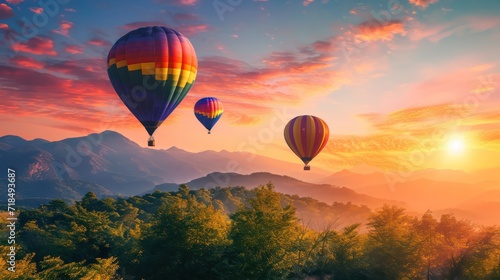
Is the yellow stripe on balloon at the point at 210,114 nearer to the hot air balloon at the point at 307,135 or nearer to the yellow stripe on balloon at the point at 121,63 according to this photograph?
the hot air balloon at the point at 307,135

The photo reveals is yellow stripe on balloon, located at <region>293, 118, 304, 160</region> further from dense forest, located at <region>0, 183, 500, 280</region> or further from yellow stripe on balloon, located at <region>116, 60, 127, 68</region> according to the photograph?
yellow stripe on balloon, located at <region>116, 60, 127, 68</region>

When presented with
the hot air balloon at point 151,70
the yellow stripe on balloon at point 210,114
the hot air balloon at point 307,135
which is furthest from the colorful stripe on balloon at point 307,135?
the yellow stripe on balloon at point 210,114

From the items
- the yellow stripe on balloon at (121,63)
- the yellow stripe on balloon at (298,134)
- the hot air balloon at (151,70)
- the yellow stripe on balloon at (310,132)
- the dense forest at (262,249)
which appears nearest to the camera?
the dense forest at (262,249)

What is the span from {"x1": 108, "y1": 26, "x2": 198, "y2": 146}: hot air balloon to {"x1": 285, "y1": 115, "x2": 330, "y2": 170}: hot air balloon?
2382cm

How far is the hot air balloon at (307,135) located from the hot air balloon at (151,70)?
78.1 ft

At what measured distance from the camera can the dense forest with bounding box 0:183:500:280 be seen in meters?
35.2

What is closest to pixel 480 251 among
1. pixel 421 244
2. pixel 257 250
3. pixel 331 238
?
pixel 421 244

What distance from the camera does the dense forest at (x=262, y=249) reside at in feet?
115

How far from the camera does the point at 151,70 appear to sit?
41.8 m

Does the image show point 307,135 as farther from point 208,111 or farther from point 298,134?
point 208,111

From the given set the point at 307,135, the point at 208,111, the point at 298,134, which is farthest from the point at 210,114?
the point at 307,135

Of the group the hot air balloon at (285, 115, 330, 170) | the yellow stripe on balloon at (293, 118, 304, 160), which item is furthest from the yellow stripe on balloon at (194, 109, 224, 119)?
the yellow stripe on balloon at (293, 118, 304, 160)

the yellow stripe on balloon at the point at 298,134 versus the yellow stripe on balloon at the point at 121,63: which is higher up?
the yellow stripe on balloon at the point at 121,63

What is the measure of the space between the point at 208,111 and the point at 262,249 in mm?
57047
